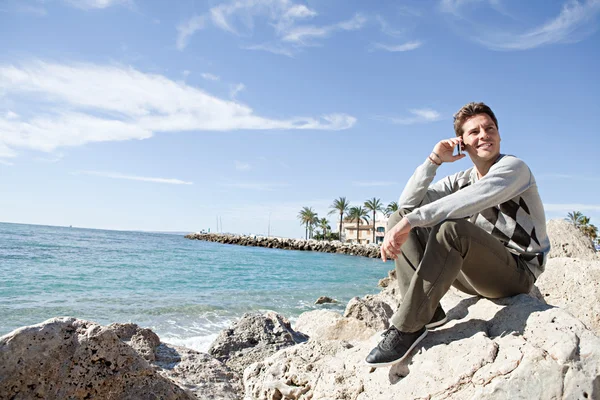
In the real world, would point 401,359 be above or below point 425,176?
below

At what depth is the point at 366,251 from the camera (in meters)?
58.7

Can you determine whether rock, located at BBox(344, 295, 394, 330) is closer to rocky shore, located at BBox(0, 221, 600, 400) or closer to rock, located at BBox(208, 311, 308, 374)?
rock, located at BBox(208, 311, 308, 374)

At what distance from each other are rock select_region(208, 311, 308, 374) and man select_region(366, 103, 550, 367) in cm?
275

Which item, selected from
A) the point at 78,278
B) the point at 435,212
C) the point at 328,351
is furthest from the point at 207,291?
the point at 435,212

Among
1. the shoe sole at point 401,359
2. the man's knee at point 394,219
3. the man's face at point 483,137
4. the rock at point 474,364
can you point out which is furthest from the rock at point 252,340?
the man's face at point 483,137

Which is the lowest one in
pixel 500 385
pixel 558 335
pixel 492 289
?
pixel 500 385

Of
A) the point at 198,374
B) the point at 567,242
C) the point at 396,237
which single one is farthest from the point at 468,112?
the point at 567,242

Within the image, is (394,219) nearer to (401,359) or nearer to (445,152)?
(445,152)

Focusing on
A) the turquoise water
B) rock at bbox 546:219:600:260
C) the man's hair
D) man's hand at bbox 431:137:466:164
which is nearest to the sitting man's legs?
man's hand at bbox 431:137:466:164

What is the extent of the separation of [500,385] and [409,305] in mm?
653

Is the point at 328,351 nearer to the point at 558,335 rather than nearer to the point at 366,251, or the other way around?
the point at 558,335

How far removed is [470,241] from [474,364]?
0.72 metres

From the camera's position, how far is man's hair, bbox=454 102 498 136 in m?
3.25

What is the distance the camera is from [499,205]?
3.15 m
